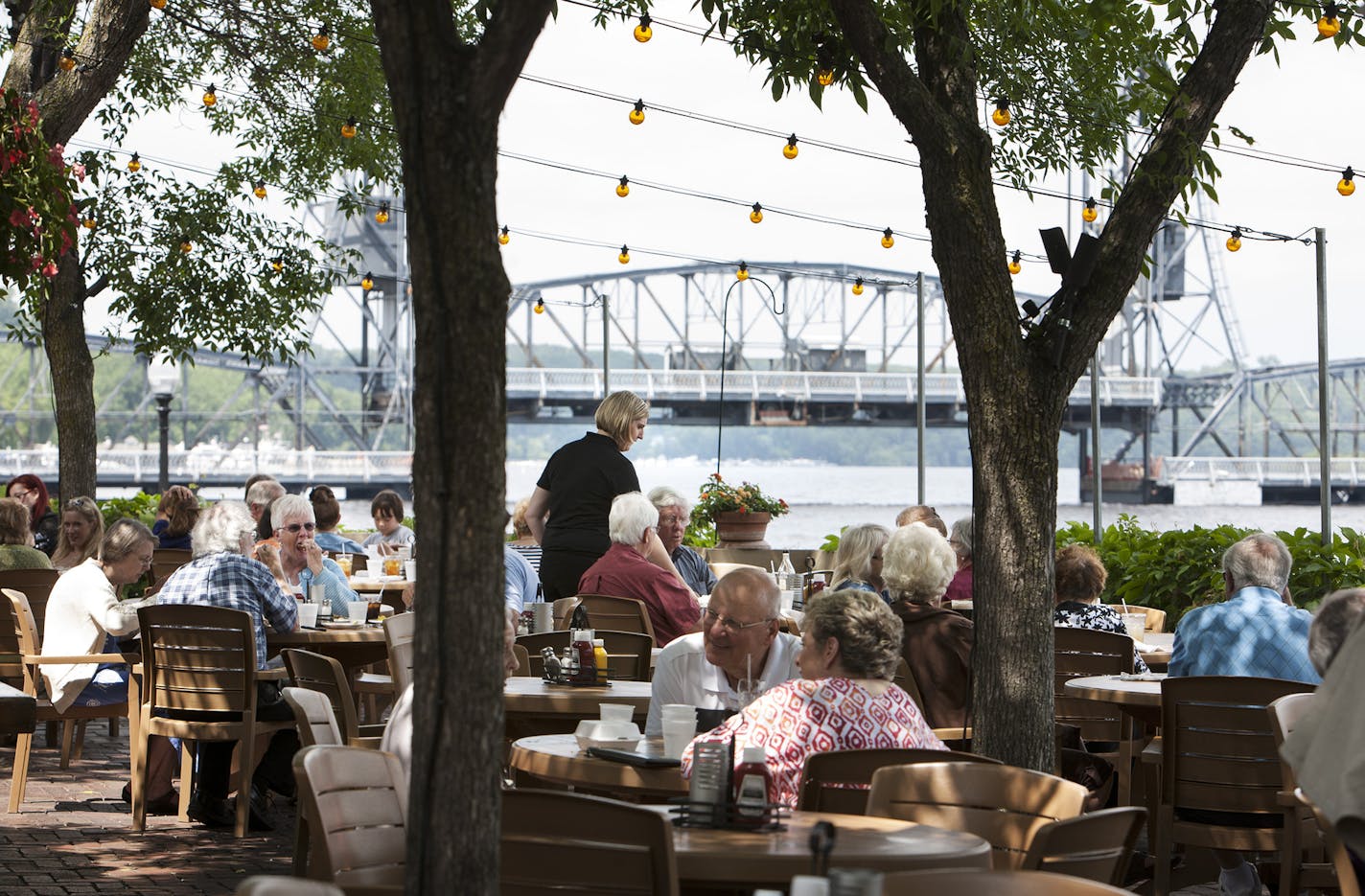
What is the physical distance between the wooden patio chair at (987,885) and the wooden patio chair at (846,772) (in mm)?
895

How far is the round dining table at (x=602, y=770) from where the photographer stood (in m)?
3.71

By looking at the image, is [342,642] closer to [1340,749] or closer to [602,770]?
[602,770]

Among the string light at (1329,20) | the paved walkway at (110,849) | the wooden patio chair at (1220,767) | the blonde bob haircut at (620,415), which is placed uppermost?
the string light at (1329,20)

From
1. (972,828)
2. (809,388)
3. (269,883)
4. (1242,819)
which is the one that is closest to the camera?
(269,883)

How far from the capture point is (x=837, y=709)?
355 cm

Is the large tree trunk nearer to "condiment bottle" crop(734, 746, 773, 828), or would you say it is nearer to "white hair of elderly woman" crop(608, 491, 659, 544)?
"condiment bottle" crop(734, 746, 773, 828)

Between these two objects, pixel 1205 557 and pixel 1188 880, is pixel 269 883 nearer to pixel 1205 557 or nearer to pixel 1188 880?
pixel 1188 880

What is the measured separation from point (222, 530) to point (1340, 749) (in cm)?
462

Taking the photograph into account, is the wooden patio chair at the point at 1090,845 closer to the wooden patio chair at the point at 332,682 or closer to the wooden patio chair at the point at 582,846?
the wooden patio chair at the point at 582,846

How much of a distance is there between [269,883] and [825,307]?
89.1 metres

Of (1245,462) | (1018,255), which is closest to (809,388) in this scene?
(1245,462)

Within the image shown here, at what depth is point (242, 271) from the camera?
12.5 meters

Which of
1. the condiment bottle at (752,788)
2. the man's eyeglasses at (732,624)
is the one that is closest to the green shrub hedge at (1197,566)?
the man's eyeglasses at (732,624)

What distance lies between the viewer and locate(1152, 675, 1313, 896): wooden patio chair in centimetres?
475
